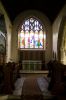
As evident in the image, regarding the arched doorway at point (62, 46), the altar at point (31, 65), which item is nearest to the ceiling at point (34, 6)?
the arched doorway at point (62, 46)

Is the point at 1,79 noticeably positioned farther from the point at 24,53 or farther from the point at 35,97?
the point at 24,53

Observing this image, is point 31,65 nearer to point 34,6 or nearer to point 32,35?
point 32,35

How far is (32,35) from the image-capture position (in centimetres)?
1697

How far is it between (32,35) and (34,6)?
2190 mm

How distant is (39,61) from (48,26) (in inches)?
105

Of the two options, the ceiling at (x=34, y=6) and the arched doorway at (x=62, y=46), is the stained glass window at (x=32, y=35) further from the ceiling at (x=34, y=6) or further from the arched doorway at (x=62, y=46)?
the arched doorway at (x=62, y=46)

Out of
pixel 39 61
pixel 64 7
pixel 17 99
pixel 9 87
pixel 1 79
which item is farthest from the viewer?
pixel 39 61

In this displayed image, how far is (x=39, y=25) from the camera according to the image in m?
16.8

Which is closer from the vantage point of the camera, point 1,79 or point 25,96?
point 25,96

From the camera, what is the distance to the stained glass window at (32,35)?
16.8m

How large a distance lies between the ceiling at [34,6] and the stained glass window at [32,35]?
3.18 ft

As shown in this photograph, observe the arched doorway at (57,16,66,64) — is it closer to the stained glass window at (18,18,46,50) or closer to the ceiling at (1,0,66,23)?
the ceiling at (1,0,66,23)

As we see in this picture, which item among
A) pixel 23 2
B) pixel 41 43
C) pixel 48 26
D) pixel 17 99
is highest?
pixel 23 2

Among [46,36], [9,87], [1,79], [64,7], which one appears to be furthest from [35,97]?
[46,36]
